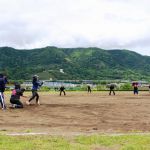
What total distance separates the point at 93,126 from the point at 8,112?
6.74m

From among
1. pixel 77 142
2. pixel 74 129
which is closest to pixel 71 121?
pixel 74 129

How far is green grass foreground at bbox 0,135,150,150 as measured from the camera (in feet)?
41.4

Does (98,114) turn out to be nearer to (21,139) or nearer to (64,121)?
(64,121)

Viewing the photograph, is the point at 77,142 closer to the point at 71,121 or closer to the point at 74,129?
the point at 74,129

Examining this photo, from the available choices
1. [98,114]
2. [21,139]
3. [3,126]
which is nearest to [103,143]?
[21,139]

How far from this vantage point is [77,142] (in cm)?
1350

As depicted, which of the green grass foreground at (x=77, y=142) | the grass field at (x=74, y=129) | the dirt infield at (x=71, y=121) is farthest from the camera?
the dirt infield at (x=71, y=121)

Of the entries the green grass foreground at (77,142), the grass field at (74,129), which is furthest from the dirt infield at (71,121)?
the green grass foreground at (77,142)

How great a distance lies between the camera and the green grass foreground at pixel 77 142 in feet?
41.4

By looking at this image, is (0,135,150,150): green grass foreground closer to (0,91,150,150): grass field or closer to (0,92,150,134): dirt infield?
(0,91,150,150): grass field

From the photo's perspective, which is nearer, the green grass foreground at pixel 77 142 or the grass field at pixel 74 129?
the green grass foreground at pixel 77 142

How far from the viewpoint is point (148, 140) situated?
1374cm

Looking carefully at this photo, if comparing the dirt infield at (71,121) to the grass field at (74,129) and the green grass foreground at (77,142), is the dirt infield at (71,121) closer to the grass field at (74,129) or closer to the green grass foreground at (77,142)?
the grass field at (74,129)

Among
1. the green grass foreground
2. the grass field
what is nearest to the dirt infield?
the grass field
